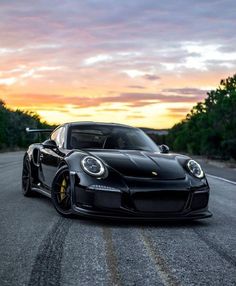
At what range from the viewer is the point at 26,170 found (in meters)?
10.1

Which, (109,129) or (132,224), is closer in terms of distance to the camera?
(132,224)

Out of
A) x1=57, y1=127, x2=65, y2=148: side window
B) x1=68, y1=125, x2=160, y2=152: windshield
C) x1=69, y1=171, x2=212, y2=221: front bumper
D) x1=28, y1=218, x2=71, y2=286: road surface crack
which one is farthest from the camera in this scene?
x1=57, y1=127, x2=65, y2=148: side window

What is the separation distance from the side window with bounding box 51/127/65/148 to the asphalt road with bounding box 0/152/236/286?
108cm

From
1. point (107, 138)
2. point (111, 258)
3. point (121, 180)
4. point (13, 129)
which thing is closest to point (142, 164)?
point (121, 180)

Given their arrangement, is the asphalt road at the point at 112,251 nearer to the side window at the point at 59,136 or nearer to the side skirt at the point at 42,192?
the side skirt at the point at 42,192

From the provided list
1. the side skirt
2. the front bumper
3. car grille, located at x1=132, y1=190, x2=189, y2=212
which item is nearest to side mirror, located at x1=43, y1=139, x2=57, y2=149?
the side skirt

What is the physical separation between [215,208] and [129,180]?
8.49 ft

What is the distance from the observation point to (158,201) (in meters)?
6.71

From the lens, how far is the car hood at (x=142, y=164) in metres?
6.94

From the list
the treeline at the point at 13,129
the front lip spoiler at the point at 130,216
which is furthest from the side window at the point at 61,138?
the treeline at the point at 13,129

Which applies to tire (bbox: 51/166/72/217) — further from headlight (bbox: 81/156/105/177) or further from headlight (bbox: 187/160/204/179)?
headlight (bbox: 187/160/204/179)

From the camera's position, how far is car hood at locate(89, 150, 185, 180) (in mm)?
6938

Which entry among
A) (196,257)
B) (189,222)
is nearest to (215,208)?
(189,222)

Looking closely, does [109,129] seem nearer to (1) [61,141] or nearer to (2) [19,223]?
(1) [61,141]
